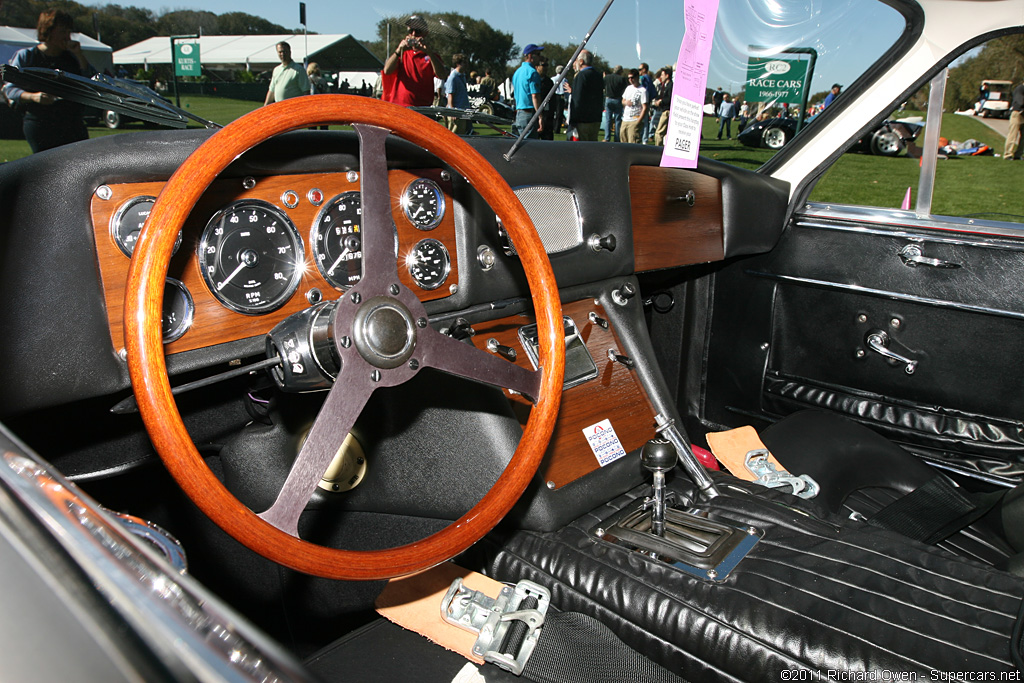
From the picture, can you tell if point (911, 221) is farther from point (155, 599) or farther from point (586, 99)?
point (155, 599)

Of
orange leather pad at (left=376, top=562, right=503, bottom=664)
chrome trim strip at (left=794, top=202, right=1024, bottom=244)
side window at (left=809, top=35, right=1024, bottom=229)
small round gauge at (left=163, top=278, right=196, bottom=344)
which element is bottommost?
orange leather pad at (left=376, top=562, right=503, bottom=664)

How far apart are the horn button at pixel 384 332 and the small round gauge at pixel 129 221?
0.35 metres

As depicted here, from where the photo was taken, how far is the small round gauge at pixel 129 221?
1203 mm

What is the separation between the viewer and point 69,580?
51 centimetres

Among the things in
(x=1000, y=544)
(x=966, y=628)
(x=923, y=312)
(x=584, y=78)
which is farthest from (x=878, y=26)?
(x=966, y=628)

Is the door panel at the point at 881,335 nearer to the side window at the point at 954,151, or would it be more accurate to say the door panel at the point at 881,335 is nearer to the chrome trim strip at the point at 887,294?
the chrome trim strip at the point at 887,294

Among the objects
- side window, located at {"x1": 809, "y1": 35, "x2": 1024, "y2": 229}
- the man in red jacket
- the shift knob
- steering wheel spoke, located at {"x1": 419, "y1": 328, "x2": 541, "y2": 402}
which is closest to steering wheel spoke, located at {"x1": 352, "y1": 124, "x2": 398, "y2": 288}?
steering wheel spoke, located at {"x1": 419, "y1": 328, "x2": 541, "y2": 402}

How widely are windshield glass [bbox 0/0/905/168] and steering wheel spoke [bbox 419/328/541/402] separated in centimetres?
44

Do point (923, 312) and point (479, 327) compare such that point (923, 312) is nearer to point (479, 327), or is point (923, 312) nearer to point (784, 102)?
point (784, 102)

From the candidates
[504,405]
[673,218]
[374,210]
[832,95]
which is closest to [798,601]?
[504,405]

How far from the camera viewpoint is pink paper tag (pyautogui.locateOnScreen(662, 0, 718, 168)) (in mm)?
1804

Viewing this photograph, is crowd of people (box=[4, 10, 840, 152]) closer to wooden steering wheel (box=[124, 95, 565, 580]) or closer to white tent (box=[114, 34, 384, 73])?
white tent (box=[114, 34, 384, 73])

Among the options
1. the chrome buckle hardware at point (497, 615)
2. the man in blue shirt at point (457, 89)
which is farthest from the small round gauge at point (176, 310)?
the chrome buckle hardware at point (497, 615)

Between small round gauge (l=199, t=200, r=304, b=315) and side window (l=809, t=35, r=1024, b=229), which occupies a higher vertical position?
side window (l=809, t=35, r=1024, b=229)
